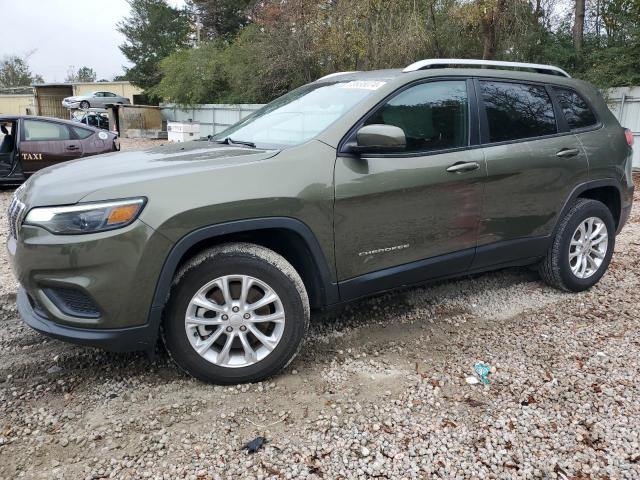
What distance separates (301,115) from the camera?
3.50 metres

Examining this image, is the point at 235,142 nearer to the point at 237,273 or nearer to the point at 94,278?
the point at 237,273

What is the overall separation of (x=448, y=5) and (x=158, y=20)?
33275 millimetres

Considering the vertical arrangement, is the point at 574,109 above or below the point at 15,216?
above

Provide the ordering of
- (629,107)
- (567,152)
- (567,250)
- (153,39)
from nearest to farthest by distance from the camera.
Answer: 1. (567,152)
2. (567,250)
3. (629,107)
4. (153,39)

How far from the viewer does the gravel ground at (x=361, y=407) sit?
2.30 metres

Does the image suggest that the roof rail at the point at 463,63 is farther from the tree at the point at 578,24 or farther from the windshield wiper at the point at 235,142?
the tree at the point at 578,24

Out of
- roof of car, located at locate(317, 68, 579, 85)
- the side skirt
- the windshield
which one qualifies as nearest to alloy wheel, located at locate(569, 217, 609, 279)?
the side skirt

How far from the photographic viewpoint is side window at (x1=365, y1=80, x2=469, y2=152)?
3273mm

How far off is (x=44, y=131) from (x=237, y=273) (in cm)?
811

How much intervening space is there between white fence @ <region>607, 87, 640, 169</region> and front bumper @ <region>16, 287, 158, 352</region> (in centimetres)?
1379

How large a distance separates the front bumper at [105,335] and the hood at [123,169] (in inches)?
24.6

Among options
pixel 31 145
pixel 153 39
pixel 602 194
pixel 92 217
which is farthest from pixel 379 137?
pixel 153 39

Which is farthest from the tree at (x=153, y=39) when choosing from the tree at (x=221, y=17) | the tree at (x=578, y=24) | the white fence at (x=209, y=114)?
the tree at (x=578, y=24)

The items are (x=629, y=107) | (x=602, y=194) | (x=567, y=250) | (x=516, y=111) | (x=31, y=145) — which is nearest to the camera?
(x=516, y=111)
